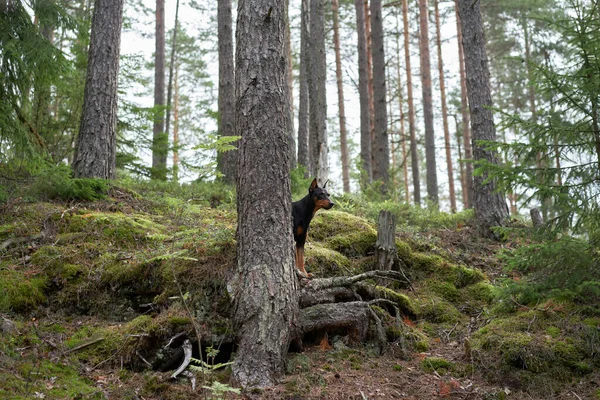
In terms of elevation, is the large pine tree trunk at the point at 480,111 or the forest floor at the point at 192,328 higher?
the large pine tree trunk at the point at 480,111

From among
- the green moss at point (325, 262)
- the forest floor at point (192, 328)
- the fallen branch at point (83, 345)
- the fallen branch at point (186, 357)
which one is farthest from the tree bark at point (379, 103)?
the fallen branch at point (83, 345)

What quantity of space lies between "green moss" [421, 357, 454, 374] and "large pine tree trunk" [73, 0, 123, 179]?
685 cm

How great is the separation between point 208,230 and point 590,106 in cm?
532

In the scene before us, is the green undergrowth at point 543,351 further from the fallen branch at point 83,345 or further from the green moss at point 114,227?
the green moss at point 114,227

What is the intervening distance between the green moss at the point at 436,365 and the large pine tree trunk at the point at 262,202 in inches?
67.8

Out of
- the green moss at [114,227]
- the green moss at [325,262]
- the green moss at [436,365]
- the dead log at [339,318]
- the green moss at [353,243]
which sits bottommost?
the green moss at [436,365]

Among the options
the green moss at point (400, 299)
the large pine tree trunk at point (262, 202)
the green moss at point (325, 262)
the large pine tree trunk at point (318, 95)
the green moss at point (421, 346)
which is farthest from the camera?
the large pine tree trunk at point (318, 95)

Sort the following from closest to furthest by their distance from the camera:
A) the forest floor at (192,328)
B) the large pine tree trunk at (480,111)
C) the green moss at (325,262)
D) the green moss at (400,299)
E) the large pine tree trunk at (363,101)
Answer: the forest floor at (192,328), the green moss at (400,299), the green moss at (325,262), the large pine tree trunk at (480,111), the large pine tree trunk at (363,101)

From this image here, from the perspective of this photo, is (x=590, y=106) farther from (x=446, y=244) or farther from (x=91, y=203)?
(x=91, y=203)

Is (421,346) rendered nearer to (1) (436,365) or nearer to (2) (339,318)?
(1) (436,365)

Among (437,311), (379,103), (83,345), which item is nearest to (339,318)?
(437,311)

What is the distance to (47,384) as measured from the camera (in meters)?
4.21

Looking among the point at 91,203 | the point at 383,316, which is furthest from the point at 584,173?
the point at 91,203

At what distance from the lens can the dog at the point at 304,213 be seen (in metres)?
6.21
